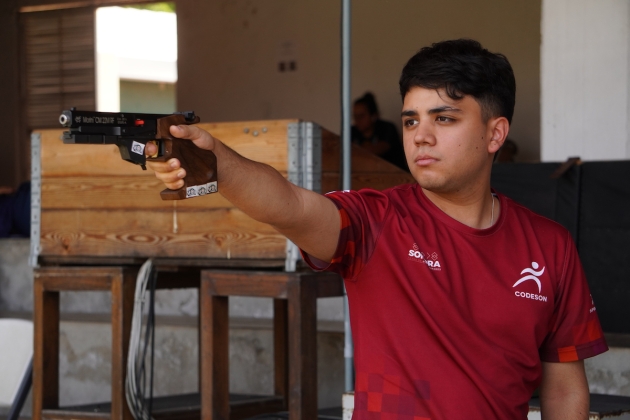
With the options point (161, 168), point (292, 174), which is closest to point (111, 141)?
point (161, 168)

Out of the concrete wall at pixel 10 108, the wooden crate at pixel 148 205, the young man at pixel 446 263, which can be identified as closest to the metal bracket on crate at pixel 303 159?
the wooden crate at pixel 148 205

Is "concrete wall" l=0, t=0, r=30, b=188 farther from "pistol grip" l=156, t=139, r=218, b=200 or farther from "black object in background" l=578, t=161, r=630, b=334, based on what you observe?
"pistol grip" l=156, t=139, r=218, b=200

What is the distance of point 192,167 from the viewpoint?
1.49 meters

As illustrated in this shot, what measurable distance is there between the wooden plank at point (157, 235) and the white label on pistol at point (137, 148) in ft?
4.78

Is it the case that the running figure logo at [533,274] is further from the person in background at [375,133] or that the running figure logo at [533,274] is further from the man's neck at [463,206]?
the person in background at [375,133]

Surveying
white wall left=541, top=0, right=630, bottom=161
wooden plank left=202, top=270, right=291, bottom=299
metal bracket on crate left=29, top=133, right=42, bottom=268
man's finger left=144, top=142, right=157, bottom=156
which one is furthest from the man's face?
white wall left=541, top=0, right=630, bottom=161

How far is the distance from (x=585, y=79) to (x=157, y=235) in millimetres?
2011

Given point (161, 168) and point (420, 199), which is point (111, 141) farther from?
point (420, 199)

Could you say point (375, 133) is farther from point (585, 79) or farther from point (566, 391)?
point (566, 391)

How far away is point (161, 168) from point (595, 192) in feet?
8.37

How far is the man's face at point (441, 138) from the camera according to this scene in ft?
5.96

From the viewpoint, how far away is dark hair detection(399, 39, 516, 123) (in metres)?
1.82

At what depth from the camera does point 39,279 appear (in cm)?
331

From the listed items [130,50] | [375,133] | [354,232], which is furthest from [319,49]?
[354,232]
